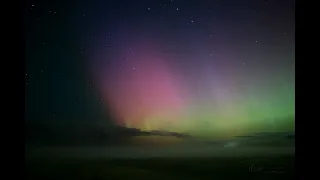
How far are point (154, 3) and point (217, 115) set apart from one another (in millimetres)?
572

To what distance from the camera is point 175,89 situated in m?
2.31

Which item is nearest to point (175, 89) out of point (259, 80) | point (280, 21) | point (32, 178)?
point (259, 80)

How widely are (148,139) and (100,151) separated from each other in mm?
219

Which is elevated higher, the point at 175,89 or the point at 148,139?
the point at 175,89

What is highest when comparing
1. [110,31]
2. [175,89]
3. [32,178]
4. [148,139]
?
[110,31]

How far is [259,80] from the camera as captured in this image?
2.33 metres

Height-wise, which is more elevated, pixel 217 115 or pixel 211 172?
pixel 217 115

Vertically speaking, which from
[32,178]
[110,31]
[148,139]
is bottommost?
[32,178]

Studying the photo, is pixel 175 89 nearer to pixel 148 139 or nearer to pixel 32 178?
pixel 148 139

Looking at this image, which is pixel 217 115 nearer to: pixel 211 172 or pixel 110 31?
pixel 211 172

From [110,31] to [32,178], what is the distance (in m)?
0.73
